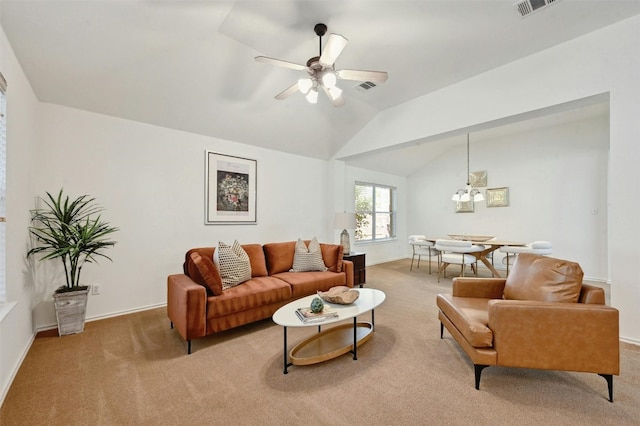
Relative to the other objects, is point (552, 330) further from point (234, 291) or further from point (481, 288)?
point (234, 291)

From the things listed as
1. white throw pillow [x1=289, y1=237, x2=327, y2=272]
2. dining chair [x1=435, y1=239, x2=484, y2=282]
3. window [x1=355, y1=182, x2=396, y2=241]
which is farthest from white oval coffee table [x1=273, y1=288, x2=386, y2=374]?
window [x1=355, y1=182, x2=396, y2=241]

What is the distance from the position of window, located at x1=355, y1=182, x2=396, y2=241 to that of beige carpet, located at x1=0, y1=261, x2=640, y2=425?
4.11m

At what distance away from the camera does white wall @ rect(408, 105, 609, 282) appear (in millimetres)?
4812

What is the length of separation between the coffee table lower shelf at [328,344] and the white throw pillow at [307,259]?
44.1 inches

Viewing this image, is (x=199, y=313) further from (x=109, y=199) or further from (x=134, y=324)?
(x=109, y=199)

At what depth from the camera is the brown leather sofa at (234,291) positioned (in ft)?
7.73

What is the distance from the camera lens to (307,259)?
372cm

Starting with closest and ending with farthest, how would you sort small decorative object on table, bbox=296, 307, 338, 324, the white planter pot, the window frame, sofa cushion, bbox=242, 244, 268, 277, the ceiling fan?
small decorative object on table, bbox=296, 307, 338, 324
the ceiling fan
the white planter pot
sofa cushion, bbox=242, 244, 268, 277
the window frame

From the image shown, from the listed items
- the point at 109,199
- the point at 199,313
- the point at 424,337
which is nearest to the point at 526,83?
the point at 424,337

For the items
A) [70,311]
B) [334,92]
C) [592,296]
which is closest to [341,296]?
[592,296]

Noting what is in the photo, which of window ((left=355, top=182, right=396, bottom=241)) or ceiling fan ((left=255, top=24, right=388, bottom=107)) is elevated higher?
ceiling fan ((left=255, top=24, right=388, bottom=107))

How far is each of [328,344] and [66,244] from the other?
9.06 feet

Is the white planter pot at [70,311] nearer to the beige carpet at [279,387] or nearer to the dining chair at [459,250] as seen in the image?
the beige carpet at [279,387]

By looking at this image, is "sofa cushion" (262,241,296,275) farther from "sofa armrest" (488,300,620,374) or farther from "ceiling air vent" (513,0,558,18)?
"ceiling air vent" (513,0,558,18)
